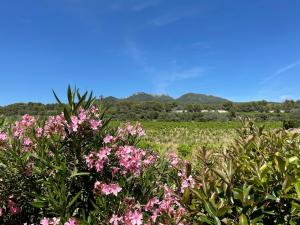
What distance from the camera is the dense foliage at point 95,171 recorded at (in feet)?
8.99

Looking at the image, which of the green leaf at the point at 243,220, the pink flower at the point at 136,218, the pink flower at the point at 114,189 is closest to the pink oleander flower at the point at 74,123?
the pink flower at the point at 114,189

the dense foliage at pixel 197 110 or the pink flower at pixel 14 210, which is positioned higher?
the dense foliage at pixel 197 110

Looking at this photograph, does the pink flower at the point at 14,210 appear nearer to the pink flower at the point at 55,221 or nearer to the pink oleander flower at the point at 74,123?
the pink flower at the point at 55,221

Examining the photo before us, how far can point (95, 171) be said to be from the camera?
3.19 meters

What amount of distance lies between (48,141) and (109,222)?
1.01 m

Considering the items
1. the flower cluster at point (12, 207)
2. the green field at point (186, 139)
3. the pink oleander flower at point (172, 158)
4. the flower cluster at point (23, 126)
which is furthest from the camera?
the green field at point (186, 139)

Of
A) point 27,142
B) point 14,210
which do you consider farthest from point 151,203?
point 27,142

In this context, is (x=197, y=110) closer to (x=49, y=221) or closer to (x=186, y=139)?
(x=186, y=139)

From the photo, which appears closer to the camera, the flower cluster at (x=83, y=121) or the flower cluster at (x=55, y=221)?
the flower cluster at (x=55, y=221)

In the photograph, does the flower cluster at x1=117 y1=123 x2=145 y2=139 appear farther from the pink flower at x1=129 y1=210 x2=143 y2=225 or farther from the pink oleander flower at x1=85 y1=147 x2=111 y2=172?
the pink flower at x1=129 y1=210 x2=143 y2=225

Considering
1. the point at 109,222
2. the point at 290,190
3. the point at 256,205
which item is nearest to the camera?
the point at 256,205

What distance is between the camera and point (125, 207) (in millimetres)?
2875

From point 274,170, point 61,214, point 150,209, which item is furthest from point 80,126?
point 274,170

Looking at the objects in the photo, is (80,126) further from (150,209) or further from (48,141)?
(150,209)
